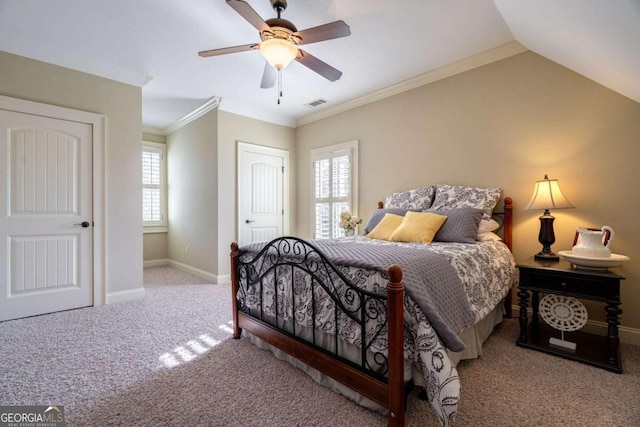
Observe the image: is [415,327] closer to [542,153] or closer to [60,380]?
[60,380]

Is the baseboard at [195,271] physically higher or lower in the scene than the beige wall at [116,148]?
lower

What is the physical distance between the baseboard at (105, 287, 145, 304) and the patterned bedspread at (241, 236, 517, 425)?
203 centimetres

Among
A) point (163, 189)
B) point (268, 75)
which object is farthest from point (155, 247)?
point (268, 75)

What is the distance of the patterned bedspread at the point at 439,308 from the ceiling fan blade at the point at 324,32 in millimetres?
1479

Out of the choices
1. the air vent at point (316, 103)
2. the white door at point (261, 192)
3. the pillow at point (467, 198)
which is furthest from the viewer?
the white door at point (261, 192)

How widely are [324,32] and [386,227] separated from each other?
5.82ft

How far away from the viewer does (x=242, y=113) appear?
4.48 m

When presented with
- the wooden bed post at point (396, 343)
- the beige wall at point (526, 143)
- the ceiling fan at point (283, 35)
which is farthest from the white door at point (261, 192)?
the wooden bed post at point (396, 343)

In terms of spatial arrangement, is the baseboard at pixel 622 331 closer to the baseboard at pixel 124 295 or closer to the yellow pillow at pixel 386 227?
the yellow pillow at pixel 386 227

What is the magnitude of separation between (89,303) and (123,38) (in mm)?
2774

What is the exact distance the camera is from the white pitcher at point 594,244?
2.01 metres

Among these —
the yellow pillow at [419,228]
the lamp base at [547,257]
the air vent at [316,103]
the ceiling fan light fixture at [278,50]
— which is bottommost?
the lamp base at [547,257]

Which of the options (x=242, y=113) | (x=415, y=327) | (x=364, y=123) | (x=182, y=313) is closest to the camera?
(x=415, y=327)

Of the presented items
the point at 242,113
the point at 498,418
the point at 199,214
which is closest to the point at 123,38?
the point at 242,113
